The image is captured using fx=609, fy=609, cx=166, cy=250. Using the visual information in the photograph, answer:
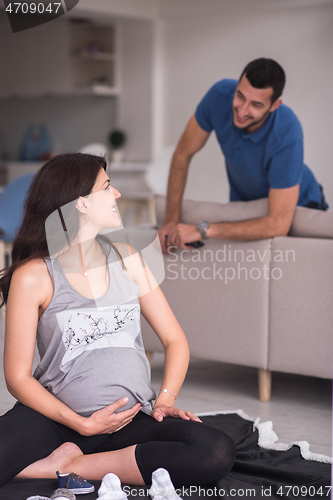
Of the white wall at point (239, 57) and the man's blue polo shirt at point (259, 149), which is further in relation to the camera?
the white wall at point (239, 57)

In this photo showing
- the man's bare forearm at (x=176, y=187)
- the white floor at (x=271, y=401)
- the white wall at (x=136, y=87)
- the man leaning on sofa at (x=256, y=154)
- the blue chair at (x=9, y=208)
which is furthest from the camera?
the white wall at (x=136, y=87)

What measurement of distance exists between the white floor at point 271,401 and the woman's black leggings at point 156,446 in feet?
1.85

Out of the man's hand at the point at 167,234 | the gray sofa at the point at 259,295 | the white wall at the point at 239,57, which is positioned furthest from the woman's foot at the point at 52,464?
the white wall at the point at 239,57

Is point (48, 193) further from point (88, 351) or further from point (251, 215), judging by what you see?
point (251, 215)

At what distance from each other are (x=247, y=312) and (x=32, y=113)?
5.93 meters

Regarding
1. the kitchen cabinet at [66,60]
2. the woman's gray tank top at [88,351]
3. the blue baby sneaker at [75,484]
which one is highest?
the kitchen cabinet at [66,60]

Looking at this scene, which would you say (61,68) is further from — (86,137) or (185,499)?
(185,499)

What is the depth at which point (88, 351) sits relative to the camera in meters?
1.44

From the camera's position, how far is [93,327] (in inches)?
57.1

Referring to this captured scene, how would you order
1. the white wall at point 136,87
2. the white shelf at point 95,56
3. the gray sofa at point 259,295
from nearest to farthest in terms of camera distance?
the gray sofa at point 259,295 → the white wall at point 136,87 → the white shelf at point 95,56

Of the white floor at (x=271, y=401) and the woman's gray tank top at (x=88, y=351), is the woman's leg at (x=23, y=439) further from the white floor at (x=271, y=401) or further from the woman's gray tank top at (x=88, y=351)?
the white floor at (x=271, y=401)

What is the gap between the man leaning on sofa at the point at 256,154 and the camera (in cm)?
231

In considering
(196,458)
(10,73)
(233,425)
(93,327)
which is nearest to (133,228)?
(233,425)

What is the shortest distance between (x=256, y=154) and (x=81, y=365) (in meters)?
1.36
